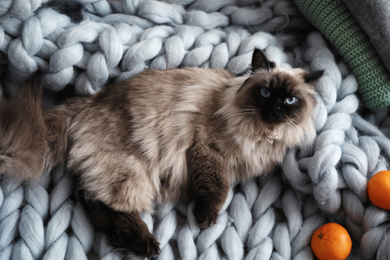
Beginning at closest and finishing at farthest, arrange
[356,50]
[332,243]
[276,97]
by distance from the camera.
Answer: [332,243], [276,97], [356,50]

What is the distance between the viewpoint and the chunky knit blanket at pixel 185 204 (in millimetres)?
1076

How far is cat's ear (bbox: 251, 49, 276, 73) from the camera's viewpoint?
1.19 metres

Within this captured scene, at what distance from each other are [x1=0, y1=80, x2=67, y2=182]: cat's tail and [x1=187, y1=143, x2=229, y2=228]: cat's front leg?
391mm

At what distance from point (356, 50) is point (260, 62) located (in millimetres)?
334

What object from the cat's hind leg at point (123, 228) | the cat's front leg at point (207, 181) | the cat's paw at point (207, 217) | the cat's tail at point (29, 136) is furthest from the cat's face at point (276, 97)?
the cat's tail at point (29, 136)

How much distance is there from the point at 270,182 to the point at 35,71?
0.81m

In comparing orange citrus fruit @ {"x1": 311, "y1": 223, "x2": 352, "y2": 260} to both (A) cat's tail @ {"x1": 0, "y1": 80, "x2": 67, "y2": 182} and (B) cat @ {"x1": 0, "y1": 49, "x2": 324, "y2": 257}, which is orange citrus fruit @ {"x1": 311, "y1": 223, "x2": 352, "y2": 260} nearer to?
(B) cat @ {"x1": 0, "y1": 49, "x2": 324, "y2": 257}

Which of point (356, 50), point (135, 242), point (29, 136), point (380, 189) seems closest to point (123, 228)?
point (135, 242)

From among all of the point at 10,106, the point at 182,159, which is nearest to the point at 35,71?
the point at 10,106

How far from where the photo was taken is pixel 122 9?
4.46 ft

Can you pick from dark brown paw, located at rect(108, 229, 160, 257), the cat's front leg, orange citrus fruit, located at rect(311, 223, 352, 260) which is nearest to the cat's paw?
the cat's front leg

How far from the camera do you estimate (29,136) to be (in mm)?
1051

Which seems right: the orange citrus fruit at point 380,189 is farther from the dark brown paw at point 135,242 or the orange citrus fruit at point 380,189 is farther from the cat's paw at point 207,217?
the dark brown paw at point 135,242

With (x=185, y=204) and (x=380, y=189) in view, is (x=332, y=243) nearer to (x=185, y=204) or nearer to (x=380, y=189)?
(x=380, y=189)
